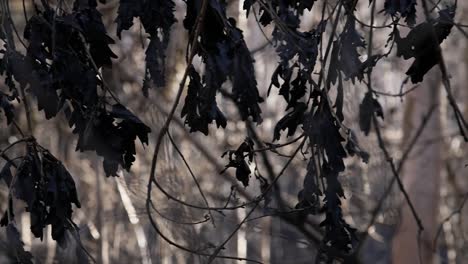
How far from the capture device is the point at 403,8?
277cm

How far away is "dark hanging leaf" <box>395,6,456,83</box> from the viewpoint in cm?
278

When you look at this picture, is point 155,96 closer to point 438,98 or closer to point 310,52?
point 438,98

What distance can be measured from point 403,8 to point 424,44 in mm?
120

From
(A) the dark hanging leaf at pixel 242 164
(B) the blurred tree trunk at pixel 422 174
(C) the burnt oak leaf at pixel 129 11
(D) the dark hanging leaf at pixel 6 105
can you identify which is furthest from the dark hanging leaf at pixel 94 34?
(B) the blurred tree trunk at pixel 422 174

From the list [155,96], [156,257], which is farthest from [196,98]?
[155,96]

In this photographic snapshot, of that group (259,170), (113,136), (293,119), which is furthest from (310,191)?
(259,170)

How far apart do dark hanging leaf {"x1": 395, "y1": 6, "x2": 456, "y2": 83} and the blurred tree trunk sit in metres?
4.38

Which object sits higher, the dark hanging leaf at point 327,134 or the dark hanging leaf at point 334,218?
the dark hanging leaf at point 327,134

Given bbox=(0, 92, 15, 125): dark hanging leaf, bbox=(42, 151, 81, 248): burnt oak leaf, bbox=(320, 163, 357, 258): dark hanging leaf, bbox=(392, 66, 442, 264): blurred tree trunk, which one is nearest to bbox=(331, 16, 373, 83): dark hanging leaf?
bbox=(320, 163, 357, 258): dark hanging leaf

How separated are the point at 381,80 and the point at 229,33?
5.30 m

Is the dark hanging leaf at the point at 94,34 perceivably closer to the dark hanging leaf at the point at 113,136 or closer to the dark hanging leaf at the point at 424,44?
the dark hanging leaf at the point at 113,136

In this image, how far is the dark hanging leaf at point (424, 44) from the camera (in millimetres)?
2781

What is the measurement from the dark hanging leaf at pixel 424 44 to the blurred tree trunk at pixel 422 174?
4.38m

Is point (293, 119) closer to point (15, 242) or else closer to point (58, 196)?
point (58, 196)
